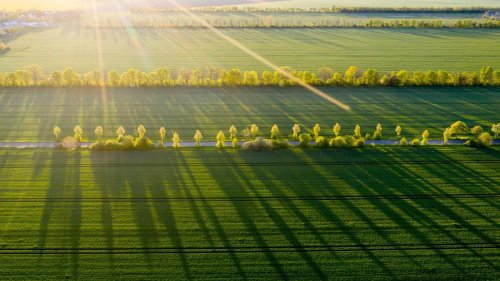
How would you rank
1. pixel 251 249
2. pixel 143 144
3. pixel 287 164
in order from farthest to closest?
pixel 143 144
pixel 287 164
pixel 251 249

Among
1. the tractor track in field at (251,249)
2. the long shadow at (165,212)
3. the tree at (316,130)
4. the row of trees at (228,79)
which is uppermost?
the row of trees at (228,79)

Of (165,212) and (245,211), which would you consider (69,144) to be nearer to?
(165,212)

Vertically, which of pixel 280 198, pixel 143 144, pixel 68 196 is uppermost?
pixel 143 144

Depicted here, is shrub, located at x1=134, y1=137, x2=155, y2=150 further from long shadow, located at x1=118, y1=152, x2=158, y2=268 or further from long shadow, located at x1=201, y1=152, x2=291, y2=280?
long shadow, located at x1=201, y1=152, x2=291, y2=280

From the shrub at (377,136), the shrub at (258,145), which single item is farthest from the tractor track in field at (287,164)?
the shrub at (377,136)

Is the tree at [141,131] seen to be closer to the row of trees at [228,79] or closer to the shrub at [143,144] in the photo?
the shrub at [143,144]

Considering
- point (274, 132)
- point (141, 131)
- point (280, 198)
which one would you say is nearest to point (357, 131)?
point (274, 132)
